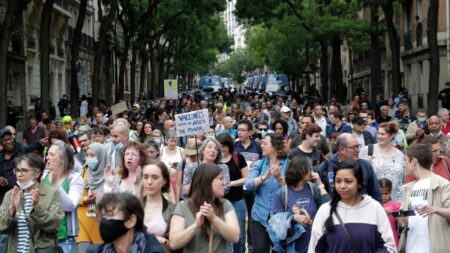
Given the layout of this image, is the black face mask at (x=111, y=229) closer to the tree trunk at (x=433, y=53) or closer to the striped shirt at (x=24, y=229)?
the striped shirt at (x=24, y=229)

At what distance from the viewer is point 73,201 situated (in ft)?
24.2

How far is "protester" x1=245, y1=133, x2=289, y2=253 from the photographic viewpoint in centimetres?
803

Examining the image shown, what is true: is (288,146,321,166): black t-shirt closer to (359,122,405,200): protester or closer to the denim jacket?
(359,122,405,200): protester

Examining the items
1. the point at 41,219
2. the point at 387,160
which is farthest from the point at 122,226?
the point at 387,160

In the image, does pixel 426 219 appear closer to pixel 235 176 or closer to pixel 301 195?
pixel 301 195

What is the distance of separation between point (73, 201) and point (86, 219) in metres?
0.41

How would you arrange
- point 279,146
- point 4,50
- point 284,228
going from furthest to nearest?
point 4,50 < point 279,146 < point 284,228

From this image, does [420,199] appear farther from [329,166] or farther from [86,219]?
[86,219]

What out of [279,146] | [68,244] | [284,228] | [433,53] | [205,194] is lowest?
[68,244]

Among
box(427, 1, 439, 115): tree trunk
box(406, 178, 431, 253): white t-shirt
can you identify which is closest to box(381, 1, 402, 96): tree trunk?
box(427, 1, 439, 115): tree trunk

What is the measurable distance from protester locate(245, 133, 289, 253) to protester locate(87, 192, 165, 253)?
11.1 ft

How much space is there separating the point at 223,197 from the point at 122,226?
10.7ft

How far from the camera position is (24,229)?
647 centimetres

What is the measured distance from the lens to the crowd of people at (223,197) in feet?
17.8
